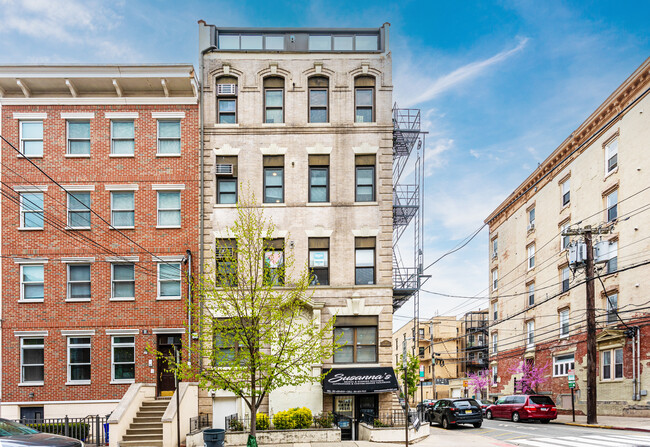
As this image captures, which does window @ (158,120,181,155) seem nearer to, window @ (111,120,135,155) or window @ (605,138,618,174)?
window @ (111,120,135,155)

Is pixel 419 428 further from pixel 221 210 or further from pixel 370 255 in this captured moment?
pixel 221 210

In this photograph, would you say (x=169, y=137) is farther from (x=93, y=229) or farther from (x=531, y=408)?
(x=531, y=408)

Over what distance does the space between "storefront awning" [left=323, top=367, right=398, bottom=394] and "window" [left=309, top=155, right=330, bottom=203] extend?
23.4 feet

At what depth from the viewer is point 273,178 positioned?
23.0m

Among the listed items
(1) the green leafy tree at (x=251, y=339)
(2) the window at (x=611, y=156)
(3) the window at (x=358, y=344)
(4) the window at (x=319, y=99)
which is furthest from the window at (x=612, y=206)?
(1) the green leafy tree at (x=251, y=339)

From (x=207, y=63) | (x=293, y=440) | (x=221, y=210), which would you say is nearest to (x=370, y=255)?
(x=221, y=210)

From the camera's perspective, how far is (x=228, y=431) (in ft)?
61.9

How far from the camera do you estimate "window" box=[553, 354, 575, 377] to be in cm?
3753

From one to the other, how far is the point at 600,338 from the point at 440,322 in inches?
2102

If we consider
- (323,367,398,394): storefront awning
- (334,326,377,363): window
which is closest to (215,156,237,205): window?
(334,326,377,363): window

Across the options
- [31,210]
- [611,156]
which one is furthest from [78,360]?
[611,156]

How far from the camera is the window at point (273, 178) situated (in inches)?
902

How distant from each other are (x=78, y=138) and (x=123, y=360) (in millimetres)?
9529

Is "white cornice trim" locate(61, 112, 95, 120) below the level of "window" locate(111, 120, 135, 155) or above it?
above
